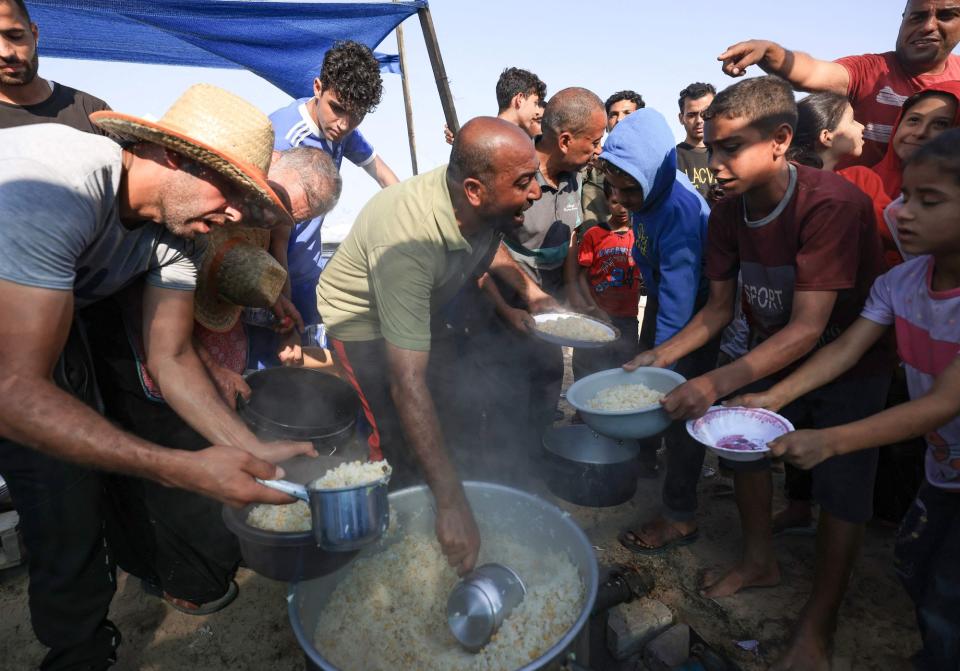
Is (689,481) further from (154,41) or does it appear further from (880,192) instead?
(154,41)

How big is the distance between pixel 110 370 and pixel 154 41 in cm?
402

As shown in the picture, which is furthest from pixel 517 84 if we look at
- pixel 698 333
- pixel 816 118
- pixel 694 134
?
pixel 698 333

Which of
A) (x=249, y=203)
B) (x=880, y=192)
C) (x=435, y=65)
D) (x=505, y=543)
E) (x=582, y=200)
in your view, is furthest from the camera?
(x=435, y=65)

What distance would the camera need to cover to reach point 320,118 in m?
4.16

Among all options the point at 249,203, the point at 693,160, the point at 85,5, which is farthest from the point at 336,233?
the point at 249,203

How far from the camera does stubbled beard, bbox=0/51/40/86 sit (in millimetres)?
2779

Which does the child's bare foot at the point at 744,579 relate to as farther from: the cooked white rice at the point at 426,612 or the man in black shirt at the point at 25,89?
the man in black shirt at the point at 25,89

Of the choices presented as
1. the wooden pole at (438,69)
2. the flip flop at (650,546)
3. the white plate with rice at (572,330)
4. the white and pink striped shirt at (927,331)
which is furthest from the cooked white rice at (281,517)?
the wooden pole at (438,69)

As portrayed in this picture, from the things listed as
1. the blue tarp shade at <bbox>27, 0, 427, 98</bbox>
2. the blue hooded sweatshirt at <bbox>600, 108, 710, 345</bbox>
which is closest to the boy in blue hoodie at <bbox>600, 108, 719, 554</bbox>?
the blue hooded sweatshirt at <bbox>600, 108, 710, 345</bbox>

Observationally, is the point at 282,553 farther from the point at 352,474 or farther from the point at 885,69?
the point at 885,69

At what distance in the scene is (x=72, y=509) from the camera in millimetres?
2186

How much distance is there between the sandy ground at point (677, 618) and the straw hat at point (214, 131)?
2.19 m

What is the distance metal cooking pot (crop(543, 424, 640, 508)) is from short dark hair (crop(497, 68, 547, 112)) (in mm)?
3081

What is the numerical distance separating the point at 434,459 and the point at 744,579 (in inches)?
76.0
